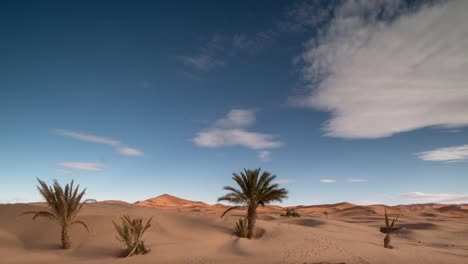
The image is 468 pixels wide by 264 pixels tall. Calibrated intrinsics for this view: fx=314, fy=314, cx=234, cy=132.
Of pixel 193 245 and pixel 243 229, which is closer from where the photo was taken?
pixel 193 245

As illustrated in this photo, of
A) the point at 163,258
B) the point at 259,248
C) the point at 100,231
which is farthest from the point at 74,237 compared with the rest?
the point at 259,248

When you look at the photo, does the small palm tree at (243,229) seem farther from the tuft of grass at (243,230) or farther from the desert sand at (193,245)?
the desert sand at (193,245)

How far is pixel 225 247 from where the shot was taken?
62.0 feet

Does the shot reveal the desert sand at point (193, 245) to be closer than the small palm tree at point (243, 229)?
Yes

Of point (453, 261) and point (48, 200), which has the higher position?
point (48, 200)

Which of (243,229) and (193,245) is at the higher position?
(243,229)

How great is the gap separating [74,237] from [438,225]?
39.3m

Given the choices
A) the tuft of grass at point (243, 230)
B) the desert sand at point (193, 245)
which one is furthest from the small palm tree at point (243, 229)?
the desert sand at point (193, 245)

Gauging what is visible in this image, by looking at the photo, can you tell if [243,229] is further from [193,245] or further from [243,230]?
[193,245]

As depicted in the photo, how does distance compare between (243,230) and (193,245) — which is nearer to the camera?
(193,245)

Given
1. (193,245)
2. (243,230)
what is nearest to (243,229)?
(243,230)

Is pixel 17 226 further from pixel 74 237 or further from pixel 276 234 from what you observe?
pixel 276 234

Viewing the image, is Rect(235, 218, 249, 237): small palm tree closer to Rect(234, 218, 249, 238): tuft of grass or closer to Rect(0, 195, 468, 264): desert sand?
Rect(234, 218, 249, 238): tuft of grass

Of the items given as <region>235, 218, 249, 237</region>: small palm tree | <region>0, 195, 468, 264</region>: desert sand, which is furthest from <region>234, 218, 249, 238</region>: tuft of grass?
<region>0, 195, 468, 264</region>: desert sand
